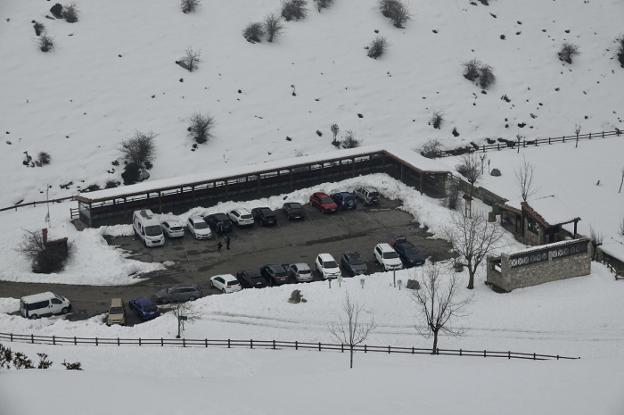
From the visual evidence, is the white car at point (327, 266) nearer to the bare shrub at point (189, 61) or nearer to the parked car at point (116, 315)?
the parked car at point (116, 315)

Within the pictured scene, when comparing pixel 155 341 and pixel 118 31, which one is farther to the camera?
pixel 118 31

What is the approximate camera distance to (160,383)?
34.8m

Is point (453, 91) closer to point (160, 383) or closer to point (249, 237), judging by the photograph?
point (249, 237)

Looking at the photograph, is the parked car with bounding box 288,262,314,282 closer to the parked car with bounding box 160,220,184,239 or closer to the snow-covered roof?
the parked car with bounding box 160,220,184,239

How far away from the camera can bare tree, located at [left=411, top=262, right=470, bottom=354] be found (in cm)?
4241

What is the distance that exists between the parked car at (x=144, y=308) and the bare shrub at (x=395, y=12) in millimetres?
49870

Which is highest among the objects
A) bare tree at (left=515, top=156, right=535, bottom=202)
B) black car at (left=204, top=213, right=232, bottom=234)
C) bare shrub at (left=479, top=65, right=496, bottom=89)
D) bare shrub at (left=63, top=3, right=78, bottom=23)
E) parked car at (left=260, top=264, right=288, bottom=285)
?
bare shrub at (left=63, top=3, right=78, bottom=23)

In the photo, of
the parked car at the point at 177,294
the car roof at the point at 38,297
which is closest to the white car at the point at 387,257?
the parked car at the point at 177,294

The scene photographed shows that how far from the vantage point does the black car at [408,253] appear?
51.6 metres

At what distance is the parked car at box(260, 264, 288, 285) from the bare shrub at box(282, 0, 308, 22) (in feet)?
136

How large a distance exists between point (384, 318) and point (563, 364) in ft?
32.3

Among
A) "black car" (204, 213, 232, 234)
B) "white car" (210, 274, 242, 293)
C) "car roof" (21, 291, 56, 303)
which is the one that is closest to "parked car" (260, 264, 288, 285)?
"white car" (210, 274, 242, 293)

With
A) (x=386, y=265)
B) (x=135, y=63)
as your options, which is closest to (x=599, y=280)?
(x=386, y=265)

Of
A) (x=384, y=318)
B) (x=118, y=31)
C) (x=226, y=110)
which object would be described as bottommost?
(x=384, y=318)
